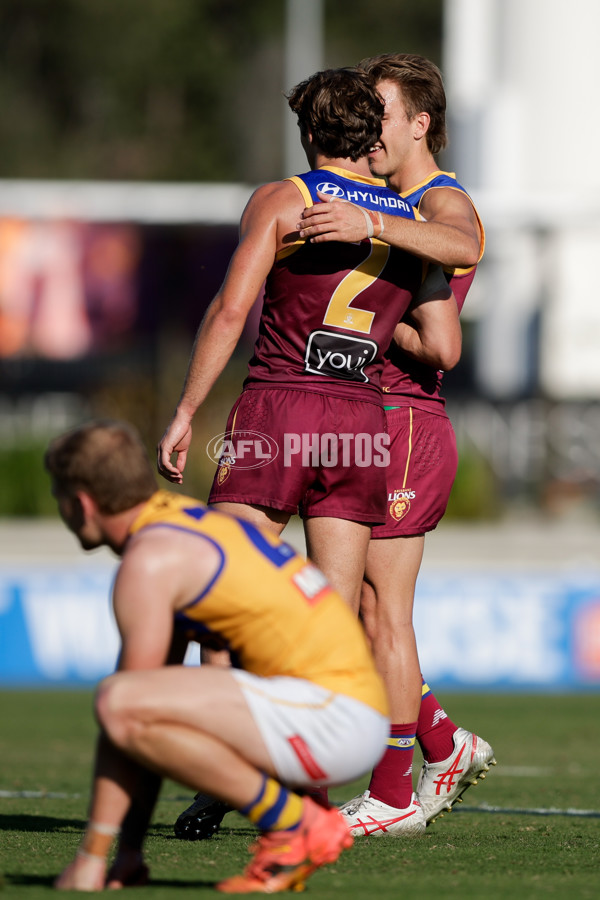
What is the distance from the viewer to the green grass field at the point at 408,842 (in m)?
3.66

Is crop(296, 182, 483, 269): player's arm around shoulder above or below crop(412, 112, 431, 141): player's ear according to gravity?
below

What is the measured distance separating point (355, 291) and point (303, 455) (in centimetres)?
53

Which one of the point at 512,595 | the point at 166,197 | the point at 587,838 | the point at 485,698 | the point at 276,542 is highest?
the point at 166,197

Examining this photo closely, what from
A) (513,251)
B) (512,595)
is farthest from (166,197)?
(512,595)

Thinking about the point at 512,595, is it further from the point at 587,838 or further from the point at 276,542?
the point at 276,542

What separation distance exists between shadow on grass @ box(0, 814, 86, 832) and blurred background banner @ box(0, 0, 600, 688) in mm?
2950

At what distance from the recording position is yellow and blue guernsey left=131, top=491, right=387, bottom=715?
11.1 feet

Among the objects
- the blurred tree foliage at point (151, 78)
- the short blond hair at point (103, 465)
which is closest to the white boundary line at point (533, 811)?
the short blond hair at point (103, 465)

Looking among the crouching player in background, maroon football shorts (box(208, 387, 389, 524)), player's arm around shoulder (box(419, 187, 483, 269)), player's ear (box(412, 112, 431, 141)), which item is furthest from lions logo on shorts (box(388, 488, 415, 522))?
the crouching player in background

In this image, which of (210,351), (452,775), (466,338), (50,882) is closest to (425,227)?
(210,351)

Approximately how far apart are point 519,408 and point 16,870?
14094 mm

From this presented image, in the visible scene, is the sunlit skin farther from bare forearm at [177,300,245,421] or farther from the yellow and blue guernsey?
the yellow and blue guernsey

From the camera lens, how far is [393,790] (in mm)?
4758

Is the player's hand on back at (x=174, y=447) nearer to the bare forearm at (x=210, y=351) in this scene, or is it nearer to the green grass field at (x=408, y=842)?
the bare forearm at (x=210, y=351)
